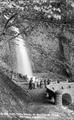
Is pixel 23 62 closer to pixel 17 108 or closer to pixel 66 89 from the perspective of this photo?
pixel 66 89

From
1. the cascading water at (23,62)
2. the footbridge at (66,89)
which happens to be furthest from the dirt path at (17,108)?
the cascading water at (23,62)

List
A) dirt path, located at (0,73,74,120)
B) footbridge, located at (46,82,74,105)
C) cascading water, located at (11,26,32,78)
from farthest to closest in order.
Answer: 1. cascading water, located at (11,26,32,78)
2. footbridge, located at (46,82,74,105)
3. dirt path, located at (0,73,74,120)

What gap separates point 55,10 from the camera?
5.55 meters

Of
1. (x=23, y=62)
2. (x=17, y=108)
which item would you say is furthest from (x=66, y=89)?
(x=17, y=108)

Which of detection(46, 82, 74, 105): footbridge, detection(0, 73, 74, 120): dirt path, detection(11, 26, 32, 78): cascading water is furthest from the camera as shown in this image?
detection(11, 26, 32, 78): cascading water

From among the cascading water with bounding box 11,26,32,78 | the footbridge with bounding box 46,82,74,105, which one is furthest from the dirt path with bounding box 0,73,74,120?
the cascading water with bounding box 11,26,32,78

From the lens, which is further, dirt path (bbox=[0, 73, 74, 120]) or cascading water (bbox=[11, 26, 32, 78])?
cascading water (bbox=[11, 26, 32, 78])

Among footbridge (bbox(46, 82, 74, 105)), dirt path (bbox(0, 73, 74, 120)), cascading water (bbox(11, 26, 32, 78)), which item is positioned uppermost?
dirt path (bbox(0, 73, 74, 120))

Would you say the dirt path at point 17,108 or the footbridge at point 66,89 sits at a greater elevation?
the dirt path at point 17,108

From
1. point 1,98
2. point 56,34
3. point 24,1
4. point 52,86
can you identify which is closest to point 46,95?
point 52,86

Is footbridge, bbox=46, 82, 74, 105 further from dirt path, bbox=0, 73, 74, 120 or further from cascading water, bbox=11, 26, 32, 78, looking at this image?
cascading water, bbox=11, 26, 32, 78

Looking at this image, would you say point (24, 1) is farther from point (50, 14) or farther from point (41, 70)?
point (41, 70)

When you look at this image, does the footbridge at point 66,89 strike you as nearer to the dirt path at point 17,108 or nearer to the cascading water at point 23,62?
the dirt path at point 17,108

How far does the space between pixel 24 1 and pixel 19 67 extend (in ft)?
96.6
